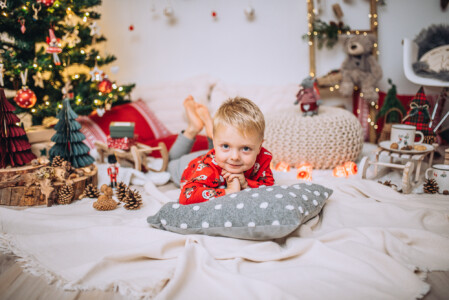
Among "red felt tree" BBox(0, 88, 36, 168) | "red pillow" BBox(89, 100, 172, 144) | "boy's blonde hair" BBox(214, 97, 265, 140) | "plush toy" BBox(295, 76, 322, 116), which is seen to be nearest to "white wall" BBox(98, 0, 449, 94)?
"red pillow" BBox(89, 100, 172, 144)

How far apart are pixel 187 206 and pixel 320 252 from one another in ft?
1.55

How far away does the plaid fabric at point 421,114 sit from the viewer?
2053 mm

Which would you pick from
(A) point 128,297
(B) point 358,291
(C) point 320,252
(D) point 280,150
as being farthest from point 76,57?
(B) point 358,291

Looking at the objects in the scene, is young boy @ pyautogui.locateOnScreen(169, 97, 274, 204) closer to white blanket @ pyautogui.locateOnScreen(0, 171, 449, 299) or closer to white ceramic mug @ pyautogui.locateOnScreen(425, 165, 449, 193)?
white blanket @ pyautogui.locateOnScreen(0, 171, 449, 299)

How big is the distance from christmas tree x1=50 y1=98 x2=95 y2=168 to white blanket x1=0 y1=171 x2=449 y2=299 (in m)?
0.47

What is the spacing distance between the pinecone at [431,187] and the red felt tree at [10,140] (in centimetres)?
198

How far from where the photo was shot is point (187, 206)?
122cm

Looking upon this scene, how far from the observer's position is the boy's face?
1.24 metres

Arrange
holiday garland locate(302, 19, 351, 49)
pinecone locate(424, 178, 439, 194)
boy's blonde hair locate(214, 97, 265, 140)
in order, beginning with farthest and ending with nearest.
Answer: holiday garland locate(302, 19, 351, 49) → pinecone locate(424, 178, 439, 194) → boy's blonde hair locate(214, 97, 265, 140)

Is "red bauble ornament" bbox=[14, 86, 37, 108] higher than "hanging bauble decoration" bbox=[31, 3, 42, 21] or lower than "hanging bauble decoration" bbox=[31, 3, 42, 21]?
lower

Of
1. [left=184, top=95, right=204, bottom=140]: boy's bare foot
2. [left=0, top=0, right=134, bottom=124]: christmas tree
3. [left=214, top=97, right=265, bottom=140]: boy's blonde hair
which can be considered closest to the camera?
[left=214, top=97, right=265, bottom=140]: boy's blonde hair

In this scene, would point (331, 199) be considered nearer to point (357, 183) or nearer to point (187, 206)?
point (357, 183)

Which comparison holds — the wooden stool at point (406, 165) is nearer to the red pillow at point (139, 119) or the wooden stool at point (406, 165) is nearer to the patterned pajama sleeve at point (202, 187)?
the patterned pajama sleeve at point (202, 187)

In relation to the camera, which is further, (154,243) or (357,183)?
(357,183)
